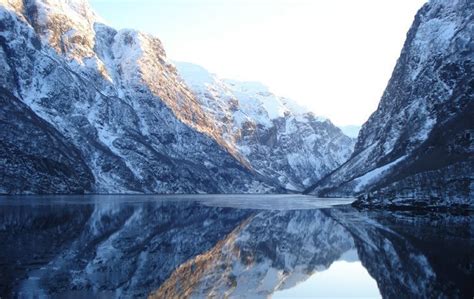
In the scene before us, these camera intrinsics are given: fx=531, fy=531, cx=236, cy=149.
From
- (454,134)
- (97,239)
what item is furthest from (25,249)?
(454,134)

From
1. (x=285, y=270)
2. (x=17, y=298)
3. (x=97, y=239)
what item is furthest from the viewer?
(x=97, y=239)

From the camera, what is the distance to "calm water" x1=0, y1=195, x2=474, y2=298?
39219mm

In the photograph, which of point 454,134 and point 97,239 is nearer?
point 97,239

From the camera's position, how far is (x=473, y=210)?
406 feet

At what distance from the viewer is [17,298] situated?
108 feet

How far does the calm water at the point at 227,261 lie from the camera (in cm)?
3922

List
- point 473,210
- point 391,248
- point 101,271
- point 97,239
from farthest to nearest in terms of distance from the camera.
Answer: point 473,210 → point 97,239 → point 391,248 → point 101,271

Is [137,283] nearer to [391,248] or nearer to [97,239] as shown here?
[97,239]

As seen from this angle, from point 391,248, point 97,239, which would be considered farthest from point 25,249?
point 391,248

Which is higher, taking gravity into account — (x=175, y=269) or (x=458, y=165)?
(x=458, y=165)

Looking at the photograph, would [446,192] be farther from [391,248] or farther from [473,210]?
[391,248]

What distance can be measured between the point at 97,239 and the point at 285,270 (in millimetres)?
26852

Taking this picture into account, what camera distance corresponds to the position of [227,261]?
5409 cm

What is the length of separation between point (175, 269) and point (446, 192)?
105609mm
